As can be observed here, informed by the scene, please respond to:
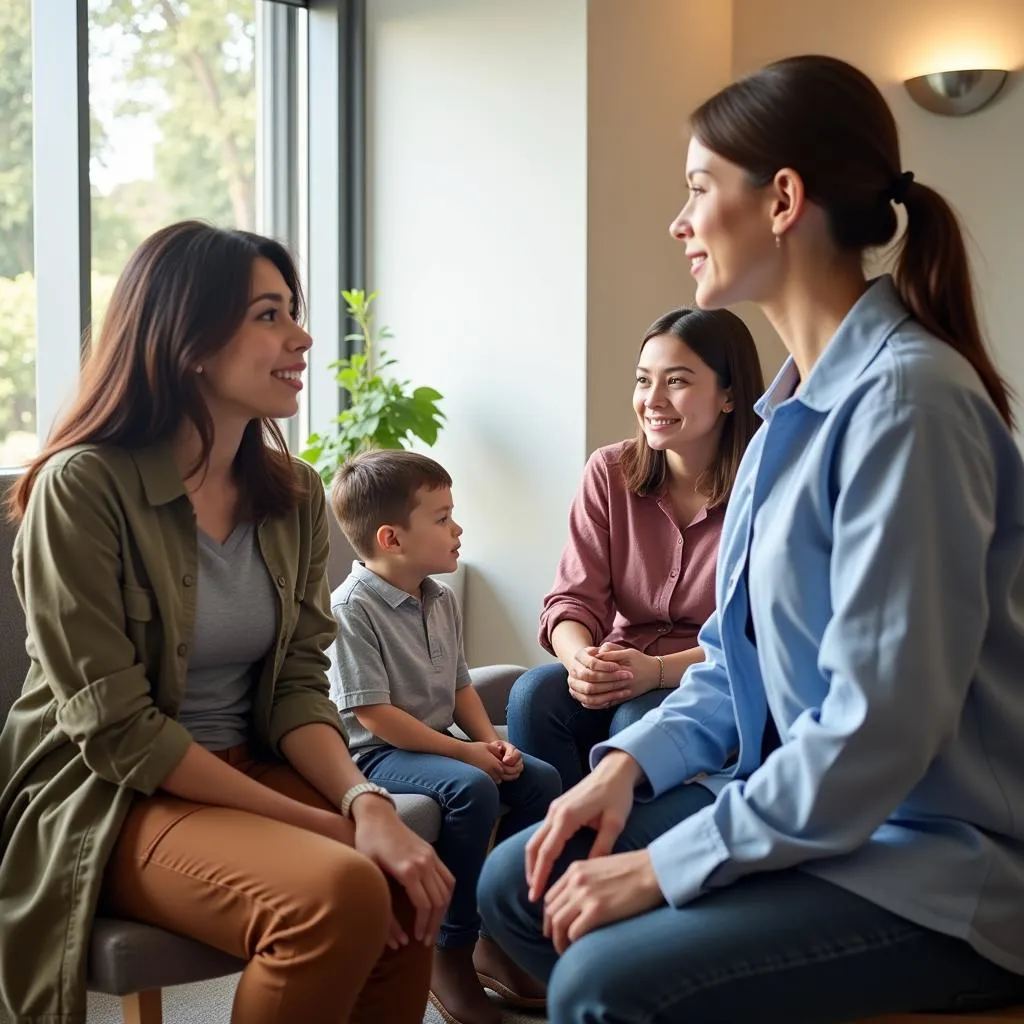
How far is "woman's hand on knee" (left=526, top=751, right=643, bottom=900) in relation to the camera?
146 centimetres

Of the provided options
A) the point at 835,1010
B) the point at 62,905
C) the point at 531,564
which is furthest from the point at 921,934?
the point at 531,564

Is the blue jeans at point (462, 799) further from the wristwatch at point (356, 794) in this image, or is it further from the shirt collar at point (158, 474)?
the shirt collar at point (158, 474)

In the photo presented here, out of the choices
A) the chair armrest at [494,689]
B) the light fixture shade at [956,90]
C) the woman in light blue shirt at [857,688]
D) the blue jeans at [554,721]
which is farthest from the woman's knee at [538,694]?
the light fixture shade at [956,90]

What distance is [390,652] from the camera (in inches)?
95.1

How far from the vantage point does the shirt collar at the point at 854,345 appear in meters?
1.39

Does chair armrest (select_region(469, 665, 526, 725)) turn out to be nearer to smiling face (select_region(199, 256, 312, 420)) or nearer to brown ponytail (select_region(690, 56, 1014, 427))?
smiling face (select_region(199, 256, 312, 420))

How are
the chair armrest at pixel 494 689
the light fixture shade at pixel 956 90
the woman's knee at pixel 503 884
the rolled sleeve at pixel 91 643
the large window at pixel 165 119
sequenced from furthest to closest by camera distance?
the light fixture shade at pixel 956 90, the large window at pixel 165 119, the chair armrest at pixel 494 689, the rolled sleeve at pixel 91 643, the woman's knee at pixel 503 884

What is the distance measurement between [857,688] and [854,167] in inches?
22.1

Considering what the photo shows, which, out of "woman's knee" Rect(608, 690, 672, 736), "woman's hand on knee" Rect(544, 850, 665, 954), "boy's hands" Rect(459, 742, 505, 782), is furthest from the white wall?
"woman's hand on knee" Rect(544, 850, 665, 954)

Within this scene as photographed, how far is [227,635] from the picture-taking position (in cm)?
195

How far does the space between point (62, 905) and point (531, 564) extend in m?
2.15

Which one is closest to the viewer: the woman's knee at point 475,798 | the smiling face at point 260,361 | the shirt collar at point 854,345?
the shirt collar at point 854,345

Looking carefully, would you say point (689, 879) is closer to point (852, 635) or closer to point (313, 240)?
point (852, 635)

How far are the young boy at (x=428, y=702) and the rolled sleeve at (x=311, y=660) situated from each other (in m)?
0.21
